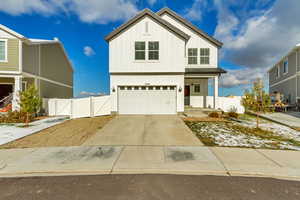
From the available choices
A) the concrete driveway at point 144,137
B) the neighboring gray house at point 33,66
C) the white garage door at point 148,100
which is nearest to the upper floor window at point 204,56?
the white garage door at point 148,100

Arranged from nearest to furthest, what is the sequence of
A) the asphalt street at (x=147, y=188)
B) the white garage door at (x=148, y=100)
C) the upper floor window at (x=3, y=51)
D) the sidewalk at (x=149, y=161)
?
the asphalt street at (x=147, y=188)
the sidewalk at (x=149, y=161)
the upper floor window at (x=3, y=51)
the white garage door at (x=148, y=100)

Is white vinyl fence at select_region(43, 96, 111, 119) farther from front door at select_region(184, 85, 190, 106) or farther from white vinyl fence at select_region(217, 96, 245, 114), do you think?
white vinyl fence at select_region(217, 96, 245, 114)

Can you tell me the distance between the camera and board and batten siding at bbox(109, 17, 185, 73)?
489 inches

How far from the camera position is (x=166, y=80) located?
496 inches

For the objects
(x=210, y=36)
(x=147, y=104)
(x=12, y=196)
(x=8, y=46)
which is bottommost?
(x=12, y=196)

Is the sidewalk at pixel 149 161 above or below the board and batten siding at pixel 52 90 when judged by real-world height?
below

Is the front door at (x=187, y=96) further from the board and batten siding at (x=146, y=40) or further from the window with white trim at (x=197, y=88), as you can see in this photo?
the board and batten siding at (x=146, y=40)

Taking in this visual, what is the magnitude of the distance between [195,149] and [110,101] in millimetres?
9144

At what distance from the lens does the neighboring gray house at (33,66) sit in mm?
11984

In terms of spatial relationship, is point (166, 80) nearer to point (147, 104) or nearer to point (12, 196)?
point (147, 104)

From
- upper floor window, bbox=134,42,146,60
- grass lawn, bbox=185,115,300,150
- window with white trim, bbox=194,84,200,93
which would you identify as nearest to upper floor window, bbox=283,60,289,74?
window with white trim, bbox=194,84,200,93

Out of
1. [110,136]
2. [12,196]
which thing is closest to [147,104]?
[110,136]

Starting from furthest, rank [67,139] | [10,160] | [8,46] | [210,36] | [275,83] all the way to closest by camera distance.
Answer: [275,83] < [210,36] < [8,46] < [67,139] < [10,160]

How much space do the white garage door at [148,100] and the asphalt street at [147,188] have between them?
913 cm
